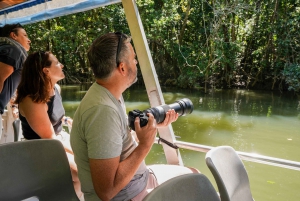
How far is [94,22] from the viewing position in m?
11.9

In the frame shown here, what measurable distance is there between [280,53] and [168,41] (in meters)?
4.28

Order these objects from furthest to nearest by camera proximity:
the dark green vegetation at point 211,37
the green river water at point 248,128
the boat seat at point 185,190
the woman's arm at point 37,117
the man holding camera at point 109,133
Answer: the dark green vegetation at point 211,37
the green river water at point 248,128
the woman's arm at point 37,117
the man holding camera at point 109,133
the boat seat at point 185,190

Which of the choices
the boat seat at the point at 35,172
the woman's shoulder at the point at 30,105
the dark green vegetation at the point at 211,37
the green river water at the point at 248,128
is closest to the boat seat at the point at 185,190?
the boat seat at the point at 35,172

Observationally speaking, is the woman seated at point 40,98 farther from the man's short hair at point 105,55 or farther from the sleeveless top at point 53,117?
the man's short hair at point 105,55

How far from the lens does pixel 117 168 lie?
3.01 feet

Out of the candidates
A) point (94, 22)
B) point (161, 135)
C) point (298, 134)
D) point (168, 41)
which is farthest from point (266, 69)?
point (161, 135)

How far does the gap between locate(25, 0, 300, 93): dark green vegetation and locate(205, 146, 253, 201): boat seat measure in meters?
9.25

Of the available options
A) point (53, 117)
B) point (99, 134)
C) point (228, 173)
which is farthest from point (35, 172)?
point (228, 173)

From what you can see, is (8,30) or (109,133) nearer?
(109,133)

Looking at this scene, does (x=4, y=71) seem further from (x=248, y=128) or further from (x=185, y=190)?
(x=248, y=128)

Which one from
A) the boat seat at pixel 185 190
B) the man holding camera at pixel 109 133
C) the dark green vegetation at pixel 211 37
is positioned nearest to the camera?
the boat seat at pixel 185 190

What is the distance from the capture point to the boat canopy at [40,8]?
208 cm

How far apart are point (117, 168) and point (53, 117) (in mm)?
883

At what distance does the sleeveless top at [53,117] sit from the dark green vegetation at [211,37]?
29.6 feet
